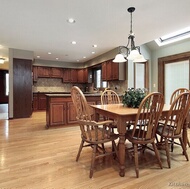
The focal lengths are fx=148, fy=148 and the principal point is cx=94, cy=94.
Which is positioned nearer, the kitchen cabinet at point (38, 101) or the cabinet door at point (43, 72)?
the kitchen cabinet at point (38, 101)

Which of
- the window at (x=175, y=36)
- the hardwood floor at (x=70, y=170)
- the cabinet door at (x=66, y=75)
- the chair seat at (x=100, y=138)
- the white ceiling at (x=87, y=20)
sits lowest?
the hardwood floor at (x=70, y=170)

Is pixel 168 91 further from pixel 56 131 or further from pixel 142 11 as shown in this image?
pixel 56 131

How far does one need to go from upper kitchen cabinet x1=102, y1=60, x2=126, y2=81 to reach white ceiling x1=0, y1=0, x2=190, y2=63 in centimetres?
78

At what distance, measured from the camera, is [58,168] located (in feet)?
6.52

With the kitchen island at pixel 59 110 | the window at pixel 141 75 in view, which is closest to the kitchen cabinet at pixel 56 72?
the kitchen island at pixel 59 110

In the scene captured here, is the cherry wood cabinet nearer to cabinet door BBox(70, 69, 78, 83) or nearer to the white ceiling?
cabinet door BBox(70, 69, 78, 83)

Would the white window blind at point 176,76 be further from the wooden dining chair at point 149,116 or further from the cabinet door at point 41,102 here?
the cabinet door at point 41,102

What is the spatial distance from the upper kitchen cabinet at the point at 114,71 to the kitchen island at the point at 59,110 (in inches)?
73.2

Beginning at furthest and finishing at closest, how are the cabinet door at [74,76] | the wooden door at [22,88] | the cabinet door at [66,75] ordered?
the cabinet door at [74,76] < the cabinet door at [66,75] < the wooden door at [22,88]

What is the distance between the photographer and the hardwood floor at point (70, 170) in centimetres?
165

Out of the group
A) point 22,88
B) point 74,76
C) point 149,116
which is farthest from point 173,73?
point 22,88

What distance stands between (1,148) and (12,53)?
374 centimetres

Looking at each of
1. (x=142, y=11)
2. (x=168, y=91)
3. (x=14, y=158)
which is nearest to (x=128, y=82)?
(x=168, y=91)

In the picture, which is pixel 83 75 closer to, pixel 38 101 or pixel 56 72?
pixel 56 72
